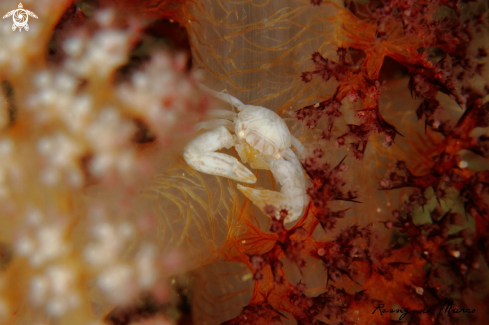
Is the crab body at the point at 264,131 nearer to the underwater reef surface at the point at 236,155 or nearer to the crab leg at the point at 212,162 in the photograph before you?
the underwater reef surface at the point at 236,155

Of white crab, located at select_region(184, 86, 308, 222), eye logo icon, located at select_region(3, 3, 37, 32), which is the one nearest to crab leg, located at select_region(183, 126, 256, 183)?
white crab, located at select_region(184, 86, 308, 222)

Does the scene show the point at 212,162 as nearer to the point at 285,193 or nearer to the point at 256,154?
the point at 256,154

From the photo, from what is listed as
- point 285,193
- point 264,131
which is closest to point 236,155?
point 264,131

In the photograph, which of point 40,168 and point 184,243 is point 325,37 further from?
point 40,168

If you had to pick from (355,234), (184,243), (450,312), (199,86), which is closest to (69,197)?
(184,243)

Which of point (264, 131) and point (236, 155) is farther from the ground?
point (264, 131)

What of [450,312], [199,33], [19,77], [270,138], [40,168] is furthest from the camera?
[199,33]
